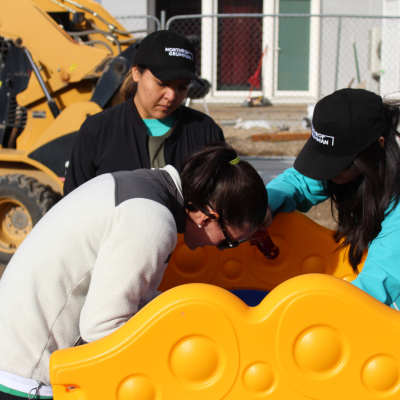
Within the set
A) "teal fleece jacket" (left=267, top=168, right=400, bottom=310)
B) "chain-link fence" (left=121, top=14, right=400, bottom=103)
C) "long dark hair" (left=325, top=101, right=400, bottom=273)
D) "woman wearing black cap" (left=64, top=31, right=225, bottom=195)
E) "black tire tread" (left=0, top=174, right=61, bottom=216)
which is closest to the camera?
"teal fleece jacket" (left=267, top=168, right=400, bottom=310)

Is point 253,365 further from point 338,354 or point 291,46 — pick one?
point 291,46

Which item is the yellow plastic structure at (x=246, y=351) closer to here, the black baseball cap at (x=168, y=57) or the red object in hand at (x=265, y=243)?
the red object in hand at (x=265, y=243)

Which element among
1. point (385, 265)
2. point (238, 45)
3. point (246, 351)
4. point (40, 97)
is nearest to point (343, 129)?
point (385, 265)

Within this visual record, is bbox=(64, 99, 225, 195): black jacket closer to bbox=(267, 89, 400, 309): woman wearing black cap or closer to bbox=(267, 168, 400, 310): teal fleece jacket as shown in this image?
bbox=(267, 89, 400, 309): woman wearing black cap

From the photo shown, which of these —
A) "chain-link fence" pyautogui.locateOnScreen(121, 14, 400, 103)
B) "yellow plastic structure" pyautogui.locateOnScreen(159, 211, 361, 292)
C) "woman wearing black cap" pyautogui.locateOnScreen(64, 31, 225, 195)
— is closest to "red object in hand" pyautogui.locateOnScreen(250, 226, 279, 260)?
"yellow plastic structure" pyautogui.locateOnScreen(159, 211, 361, 292)

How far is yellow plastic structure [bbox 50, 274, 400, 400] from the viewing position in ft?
4.13

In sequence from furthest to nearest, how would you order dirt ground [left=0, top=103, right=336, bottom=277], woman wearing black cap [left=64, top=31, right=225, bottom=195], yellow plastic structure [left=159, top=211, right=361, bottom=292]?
dirt ground [left=0, top=103, right=336, bottom=277]
yellow plastic structure [left=159, top=211, right=361, bottom=292]
woman wearing black cap [left=64, top=31, right=225, bottom=195]

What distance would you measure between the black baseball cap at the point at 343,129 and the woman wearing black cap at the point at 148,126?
32.8 inches

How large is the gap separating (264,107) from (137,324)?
868 centimetres

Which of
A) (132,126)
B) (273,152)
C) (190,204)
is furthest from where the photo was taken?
(273,152)

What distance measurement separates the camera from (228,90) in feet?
33.2

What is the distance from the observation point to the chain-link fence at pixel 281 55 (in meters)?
8.76

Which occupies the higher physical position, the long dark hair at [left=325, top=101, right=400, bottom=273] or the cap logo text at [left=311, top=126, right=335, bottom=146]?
the cap logo text at [left=311, top=126, right=335, bottom=146]

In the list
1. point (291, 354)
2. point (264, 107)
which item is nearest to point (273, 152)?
point (264, 107)
